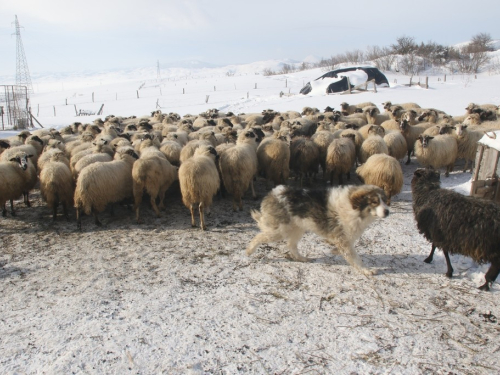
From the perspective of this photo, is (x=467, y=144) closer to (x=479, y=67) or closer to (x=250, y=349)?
(x=250, y=349)

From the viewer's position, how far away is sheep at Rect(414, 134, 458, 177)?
9.70 meters

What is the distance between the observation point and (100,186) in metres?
7.25

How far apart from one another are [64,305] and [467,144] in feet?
35.9

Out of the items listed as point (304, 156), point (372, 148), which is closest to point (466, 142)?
point (372, 148)

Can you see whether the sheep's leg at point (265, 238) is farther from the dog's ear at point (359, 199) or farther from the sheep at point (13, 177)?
the sheep at point (13, 177)

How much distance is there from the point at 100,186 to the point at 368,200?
17.6 feet

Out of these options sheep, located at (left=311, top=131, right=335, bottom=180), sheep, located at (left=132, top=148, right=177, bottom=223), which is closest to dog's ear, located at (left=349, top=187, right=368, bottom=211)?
sheep, located at (left=132, top=148, right=177, bottom=223)

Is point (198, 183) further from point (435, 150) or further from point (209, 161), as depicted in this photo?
point (435, 150)

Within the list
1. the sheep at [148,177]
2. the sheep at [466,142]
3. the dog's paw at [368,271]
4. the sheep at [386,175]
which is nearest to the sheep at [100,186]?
the sheep at [148,177]

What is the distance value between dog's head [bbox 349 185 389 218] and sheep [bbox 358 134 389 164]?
476cm

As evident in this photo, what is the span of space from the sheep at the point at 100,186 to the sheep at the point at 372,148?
19.6 ft

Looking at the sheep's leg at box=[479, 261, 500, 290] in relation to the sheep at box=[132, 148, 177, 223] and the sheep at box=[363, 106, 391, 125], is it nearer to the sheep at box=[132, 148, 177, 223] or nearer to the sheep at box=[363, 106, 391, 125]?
the sheep at box=[132, 148, 177, 223]

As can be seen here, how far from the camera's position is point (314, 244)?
6.16 m

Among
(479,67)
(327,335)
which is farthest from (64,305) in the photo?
(479,67)
